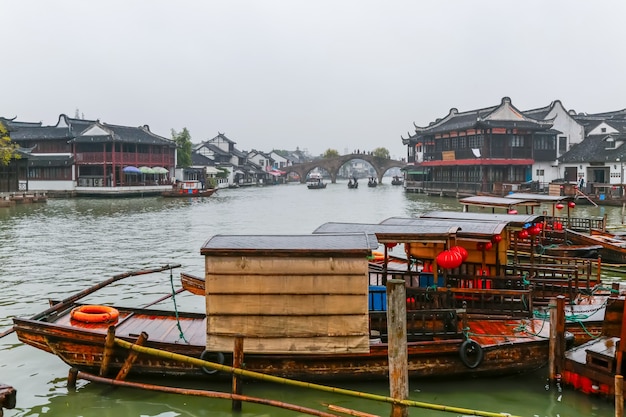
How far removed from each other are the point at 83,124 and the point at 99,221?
27.4 m

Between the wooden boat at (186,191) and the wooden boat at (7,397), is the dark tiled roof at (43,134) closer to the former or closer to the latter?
the wooden boat at (186,191)

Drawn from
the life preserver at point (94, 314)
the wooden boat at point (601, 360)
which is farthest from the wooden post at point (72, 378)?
the wooden boat at point (601, 360)

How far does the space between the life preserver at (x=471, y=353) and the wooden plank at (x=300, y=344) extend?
5.58ft

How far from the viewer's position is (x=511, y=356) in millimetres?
8602

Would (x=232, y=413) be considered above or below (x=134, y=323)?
below

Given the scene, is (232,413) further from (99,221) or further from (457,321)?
(99,221)

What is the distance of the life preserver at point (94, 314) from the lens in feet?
30.8

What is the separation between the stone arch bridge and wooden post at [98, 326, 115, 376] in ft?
275

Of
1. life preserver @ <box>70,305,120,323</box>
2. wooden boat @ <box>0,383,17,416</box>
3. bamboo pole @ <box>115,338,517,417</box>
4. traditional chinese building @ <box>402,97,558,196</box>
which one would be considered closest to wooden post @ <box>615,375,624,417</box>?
bamboo pole @ <box>115,338,517,417</box>

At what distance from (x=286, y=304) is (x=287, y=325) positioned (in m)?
0.29

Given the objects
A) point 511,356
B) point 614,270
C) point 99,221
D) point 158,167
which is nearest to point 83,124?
point 158,167

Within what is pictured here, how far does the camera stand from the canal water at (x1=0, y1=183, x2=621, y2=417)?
26.8ft

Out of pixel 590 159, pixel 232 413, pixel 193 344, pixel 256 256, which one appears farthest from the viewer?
pixel 590 159

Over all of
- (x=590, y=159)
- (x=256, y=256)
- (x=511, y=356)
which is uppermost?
(x=590, y=159)
